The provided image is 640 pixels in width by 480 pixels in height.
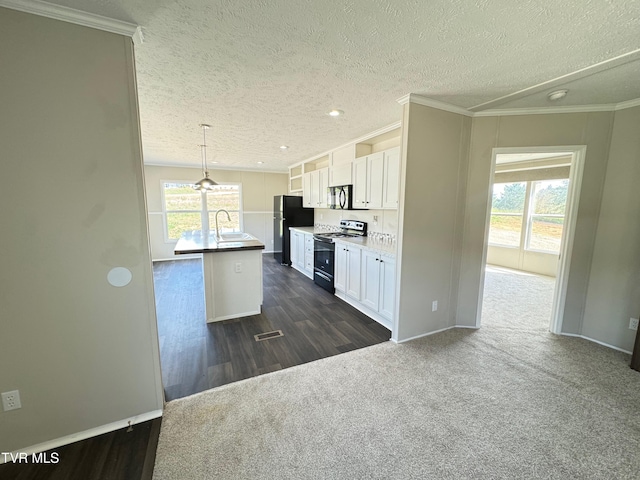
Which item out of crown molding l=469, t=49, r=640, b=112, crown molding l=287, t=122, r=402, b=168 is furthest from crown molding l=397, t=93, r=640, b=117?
crown molding l=287, t=122, r=402, b=168

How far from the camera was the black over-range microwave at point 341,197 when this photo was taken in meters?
4.23

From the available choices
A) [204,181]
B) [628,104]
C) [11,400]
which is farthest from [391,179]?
[11,400]

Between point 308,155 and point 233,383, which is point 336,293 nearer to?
point 233,383

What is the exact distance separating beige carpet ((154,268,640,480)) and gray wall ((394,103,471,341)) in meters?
0.52

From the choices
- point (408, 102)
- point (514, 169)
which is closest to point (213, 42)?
point (408, 102)

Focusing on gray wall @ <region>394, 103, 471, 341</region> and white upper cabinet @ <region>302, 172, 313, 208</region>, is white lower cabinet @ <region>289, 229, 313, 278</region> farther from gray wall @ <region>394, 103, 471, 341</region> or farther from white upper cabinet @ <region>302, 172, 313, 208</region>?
gray wall @ <region>394, 103, 471, 341</region>

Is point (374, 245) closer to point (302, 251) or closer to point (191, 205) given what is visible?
point (302, 251)

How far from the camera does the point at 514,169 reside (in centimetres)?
611

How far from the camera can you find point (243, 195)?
743cm

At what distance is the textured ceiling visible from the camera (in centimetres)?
139

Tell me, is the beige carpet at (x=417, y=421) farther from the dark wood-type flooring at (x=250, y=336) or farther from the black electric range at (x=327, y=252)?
the black electric range at (x=327, y=252)

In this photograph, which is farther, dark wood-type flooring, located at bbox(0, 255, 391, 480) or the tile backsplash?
the tile backsplash

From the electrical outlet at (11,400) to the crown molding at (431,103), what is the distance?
3.62m

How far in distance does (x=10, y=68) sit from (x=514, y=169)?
7890 mm
